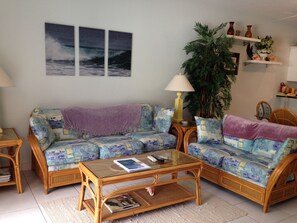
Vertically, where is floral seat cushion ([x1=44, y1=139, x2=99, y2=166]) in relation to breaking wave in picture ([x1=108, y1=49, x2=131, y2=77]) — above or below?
below

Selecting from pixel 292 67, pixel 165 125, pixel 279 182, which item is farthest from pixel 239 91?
pixel 279 182

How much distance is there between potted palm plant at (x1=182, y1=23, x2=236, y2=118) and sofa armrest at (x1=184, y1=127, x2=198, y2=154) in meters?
0.78

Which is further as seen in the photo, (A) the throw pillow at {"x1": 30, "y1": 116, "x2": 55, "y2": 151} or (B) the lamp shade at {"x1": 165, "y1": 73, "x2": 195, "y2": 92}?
(B) the lamp shade at {"x1": 165, "y1": 73, "x2": 195, "y2": 92}

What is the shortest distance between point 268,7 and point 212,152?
2968 millimetres

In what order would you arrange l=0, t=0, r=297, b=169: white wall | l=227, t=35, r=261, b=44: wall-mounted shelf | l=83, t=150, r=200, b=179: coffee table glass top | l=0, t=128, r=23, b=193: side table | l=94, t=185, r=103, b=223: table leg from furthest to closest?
l=227, t=35, r=261, b=44: wall-mounted shelf, l=0, t=0, r=297, b=169: white wall, l=0, t=128, r=23, b=193: side table, l=83, t=150, r=200, b=179: coffee table glass top, l=94, t=185, r=103, b=223: table leg

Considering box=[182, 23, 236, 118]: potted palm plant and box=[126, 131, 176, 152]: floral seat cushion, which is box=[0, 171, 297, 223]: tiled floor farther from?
box=[182, 23, 236, 118]: potted palm plant

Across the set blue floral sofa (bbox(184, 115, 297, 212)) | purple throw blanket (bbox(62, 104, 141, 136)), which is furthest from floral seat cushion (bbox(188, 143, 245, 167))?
purple throw blanket (bbox(62, 104, 141, 136))

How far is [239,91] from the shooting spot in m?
5.41

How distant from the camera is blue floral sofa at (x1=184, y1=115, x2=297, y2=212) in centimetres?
266

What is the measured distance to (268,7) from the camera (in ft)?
15.0

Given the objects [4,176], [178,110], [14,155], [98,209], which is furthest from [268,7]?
[4,176]

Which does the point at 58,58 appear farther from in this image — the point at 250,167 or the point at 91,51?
the point at 250,167

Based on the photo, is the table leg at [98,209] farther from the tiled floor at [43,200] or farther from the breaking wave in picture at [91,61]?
the breaking wave in picture at [91,61]

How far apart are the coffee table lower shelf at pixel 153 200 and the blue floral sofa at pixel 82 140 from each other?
58 centimetres
